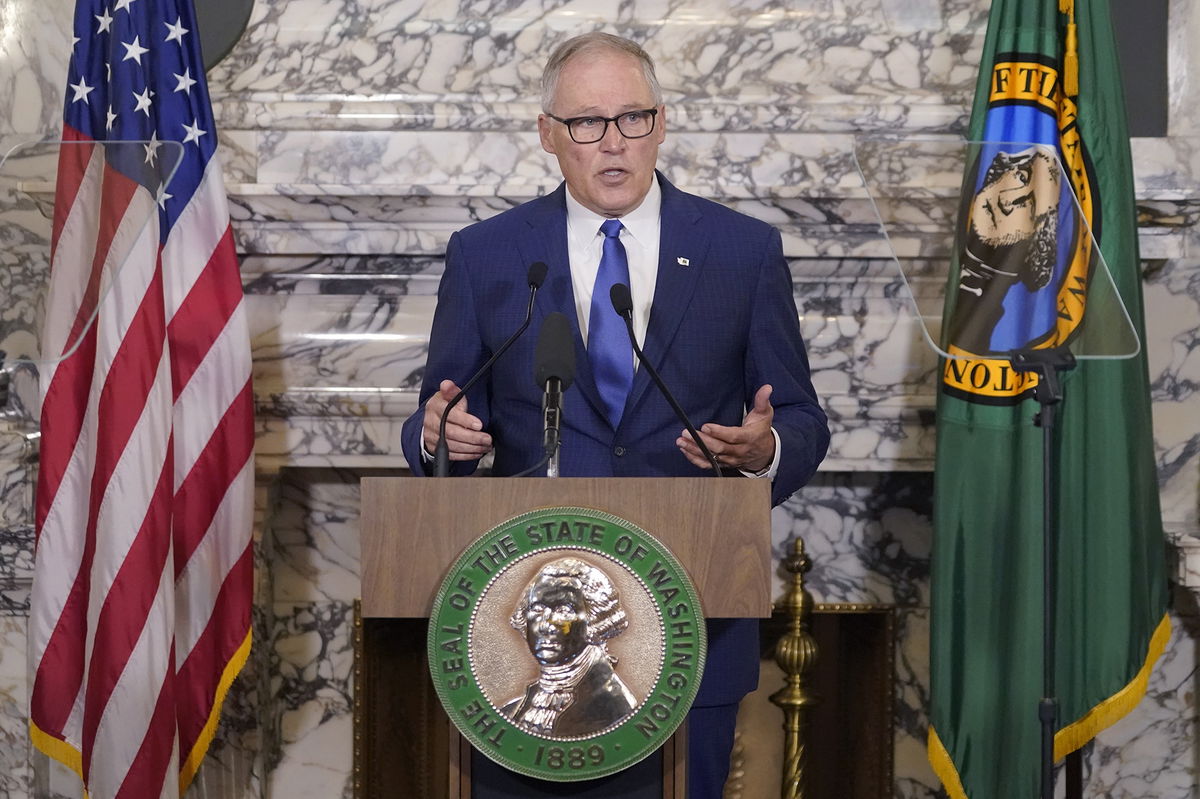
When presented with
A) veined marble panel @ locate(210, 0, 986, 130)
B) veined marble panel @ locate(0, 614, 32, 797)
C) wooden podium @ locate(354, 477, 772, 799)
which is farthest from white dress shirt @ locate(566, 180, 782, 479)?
veined marble panel @ locate(0, 614, 32, 797)

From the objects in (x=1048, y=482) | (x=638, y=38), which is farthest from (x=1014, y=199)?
(x=638, y=38)

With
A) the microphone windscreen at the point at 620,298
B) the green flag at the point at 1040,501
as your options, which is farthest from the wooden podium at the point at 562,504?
the green flag at the point at 1040,501

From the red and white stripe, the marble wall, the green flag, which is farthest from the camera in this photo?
the marble wall

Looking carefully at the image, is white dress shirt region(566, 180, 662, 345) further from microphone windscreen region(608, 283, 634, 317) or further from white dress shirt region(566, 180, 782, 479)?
microphone windscreen region(608, 283, 634, 317)

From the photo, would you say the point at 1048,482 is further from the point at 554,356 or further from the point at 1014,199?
the point at 554,356

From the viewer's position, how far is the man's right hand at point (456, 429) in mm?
1921

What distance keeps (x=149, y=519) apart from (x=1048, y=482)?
1.81 metres

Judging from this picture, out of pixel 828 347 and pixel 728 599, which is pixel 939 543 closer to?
pixel 828 347

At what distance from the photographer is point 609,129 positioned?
7.30 feet

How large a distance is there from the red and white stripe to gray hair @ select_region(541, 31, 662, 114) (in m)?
0.96

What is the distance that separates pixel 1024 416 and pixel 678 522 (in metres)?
1.52

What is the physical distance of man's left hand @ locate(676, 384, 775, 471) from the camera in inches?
73.5

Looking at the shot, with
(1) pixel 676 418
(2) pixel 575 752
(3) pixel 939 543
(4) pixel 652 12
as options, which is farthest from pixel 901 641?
(2) pixel 575 752

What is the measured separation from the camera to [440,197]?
321 cm
